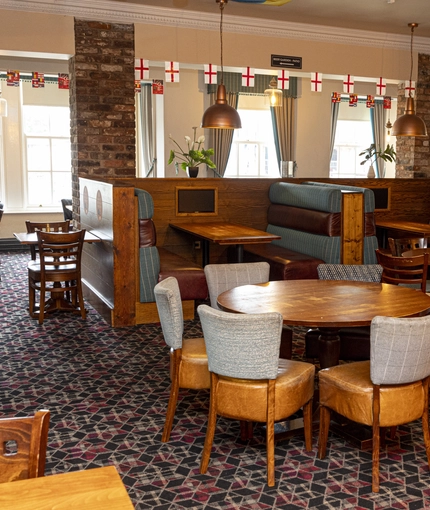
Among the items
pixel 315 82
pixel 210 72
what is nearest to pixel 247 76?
pixel 210 72

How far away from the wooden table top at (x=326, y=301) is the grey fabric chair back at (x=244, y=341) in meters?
0.36

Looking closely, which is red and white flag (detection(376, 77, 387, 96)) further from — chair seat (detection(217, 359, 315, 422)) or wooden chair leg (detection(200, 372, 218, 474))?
wooden chair leg (detection(200, 372, 218, 474))

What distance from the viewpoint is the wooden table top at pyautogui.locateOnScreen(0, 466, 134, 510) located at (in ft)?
5.00

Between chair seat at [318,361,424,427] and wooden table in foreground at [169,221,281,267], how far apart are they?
127 inches

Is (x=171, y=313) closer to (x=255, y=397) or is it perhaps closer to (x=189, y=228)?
(x=255, y=397)

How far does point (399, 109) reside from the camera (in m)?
9.98

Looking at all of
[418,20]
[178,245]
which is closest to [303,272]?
[178,245]

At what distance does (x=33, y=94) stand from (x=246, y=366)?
11.1m

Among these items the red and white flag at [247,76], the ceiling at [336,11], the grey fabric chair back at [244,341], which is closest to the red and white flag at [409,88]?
the ceiling at [336,11]

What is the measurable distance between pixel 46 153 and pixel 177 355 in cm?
1037

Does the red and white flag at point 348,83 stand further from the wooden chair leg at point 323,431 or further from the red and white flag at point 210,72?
the wooden chair leg at point 323,431

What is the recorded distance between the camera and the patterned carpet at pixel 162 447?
10.5ft

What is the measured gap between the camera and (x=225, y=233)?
22.8 feet

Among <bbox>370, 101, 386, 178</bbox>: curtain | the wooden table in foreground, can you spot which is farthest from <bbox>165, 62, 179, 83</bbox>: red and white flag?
<bbox>370, 101, 386, 178</bbox>: curtain
